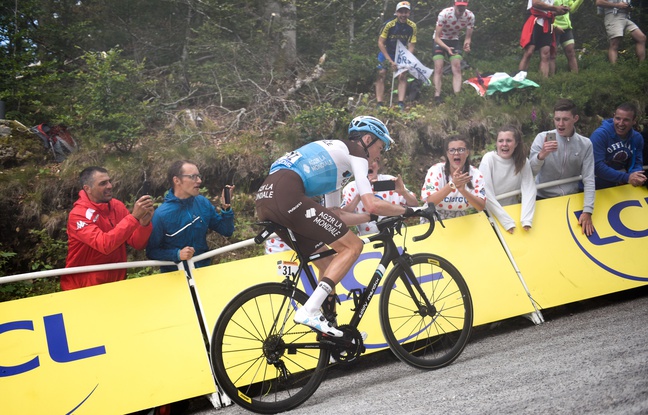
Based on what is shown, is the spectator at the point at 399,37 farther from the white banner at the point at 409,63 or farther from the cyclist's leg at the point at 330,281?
the cyclist's leg at the point at 330,281

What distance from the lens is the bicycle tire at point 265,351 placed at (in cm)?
452

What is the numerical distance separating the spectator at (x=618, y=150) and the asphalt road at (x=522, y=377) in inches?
60.5

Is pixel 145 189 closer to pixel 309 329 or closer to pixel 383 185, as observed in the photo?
pixel 383 185

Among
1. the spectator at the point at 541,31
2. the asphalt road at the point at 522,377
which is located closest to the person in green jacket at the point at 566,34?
the spectator at the point at 541,31

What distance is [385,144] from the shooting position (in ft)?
16.8

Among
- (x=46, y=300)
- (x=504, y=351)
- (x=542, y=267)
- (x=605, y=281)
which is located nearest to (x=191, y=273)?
(x=46, y=300)

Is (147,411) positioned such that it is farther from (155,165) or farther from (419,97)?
(419,97)

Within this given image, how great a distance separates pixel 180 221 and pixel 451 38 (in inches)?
292

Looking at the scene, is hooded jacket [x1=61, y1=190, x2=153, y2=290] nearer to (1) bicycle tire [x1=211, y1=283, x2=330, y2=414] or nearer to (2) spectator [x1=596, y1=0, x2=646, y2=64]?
(1) bicycle tire [x1=211, y1=283, x2=330, y2=414]

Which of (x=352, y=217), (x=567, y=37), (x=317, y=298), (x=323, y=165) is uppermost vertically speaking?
(x=567, y=37)

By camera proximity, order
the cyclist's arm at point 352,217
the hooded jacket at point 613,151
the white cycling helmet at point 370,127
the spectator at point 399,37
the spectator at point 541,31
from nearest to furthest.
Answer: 1. the white cycling helmet at point 370,127
2. the cyclist's arm at point 352,217
3. the hooded jacket at point 613,151
4. the spectator at point 399,37
5. the spectator at point 541,31

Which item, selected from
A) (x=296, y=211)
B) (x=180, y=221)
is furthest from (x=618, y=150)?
(x=180, y=221)

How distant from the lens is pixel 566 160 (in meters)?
7.00

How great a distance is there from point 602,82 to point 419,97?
3569mm
